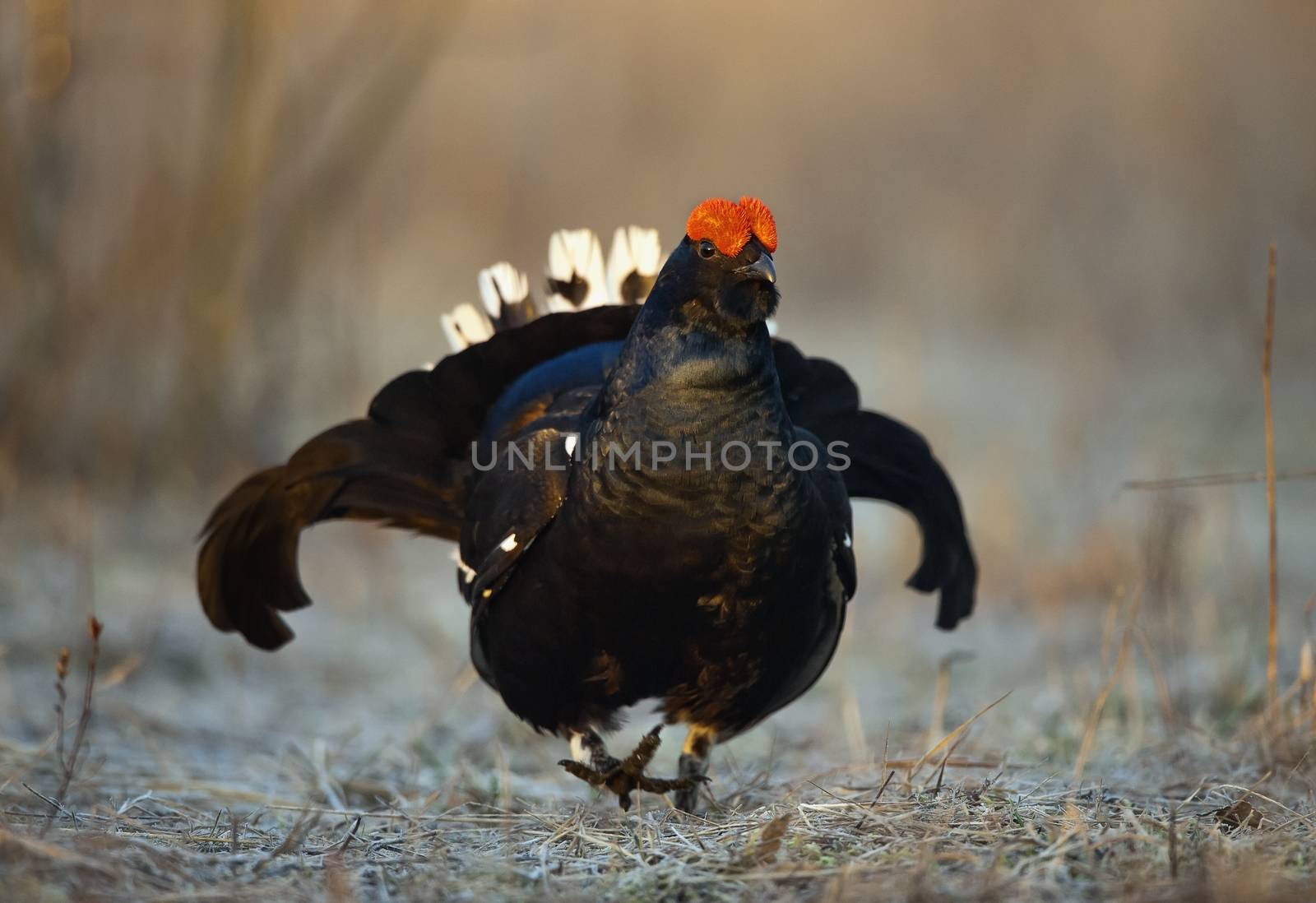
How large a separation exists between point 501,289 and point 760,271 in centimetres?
120

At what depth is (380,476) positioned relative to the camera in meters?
3.15

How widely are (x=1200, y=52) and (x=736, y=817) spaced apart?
11.0m

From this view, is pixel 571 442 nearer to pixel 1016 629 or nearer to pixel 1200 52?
pixel 1016 629

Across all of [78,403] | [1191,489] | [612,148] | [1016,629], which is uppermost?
[612,148]

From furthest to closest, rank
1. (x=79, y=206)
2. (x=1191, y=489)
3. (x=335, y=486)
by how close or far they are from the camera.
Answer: (x=1191, y=489) → (x=79, y=206) → (x=335, y=486)

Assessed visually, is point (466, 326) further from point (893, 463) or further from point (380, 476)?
point (893, 463)

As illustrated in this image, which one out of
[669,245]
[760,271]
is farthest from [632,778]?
[669,245]

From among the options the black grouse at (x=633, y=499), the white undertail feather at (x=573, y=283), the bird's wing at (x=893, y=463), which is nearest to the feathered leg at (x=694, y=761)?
the black grouse at (x=633, y=499)

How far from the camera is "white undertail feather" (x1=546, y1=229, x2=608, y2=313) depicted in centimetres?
335

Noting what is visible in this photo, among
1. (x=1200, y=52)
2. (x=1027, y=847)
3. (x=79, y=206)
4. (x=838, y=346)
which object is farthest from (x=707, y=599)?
(x=1200, y=52)

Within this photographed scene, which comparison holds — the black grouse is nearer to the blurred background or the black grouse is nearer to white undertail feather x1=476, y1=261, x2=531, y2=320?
white undertail feather x1=476, y1=261, x2=531, y2=320

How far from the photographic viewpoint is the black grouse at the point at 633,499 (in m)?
2.35

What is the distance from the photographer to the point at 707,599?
94.1 inches

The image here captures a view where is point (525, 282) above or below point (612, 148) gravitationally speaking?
below
